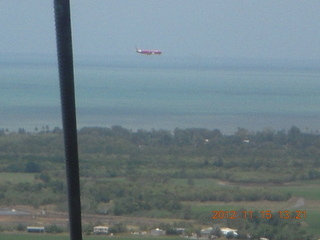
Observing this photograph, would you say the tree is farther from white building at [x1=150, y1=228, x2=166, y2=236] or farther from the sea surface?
white building at [x1=150, y1=228, x2=166, y2=236]

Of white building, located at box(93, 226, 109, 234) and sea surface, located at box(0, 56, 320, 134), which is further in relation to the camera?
sea surface, located at box(0, 56, 320, 134)

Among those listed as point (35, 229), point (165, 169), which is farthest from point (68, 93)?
point (165, 169)

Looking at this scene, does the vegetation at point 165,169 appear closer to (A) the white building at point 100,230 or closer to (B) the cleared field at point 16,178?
(B) the cleared field at point 16,178

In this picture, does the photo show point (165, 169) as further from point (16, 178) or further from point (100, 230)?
point (16, 178)

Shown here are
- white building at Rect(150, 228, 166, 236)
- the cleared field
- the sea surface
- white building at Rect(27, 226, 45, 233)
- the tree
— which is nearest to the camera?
white building at Rect(27, 226, 45, 233)
